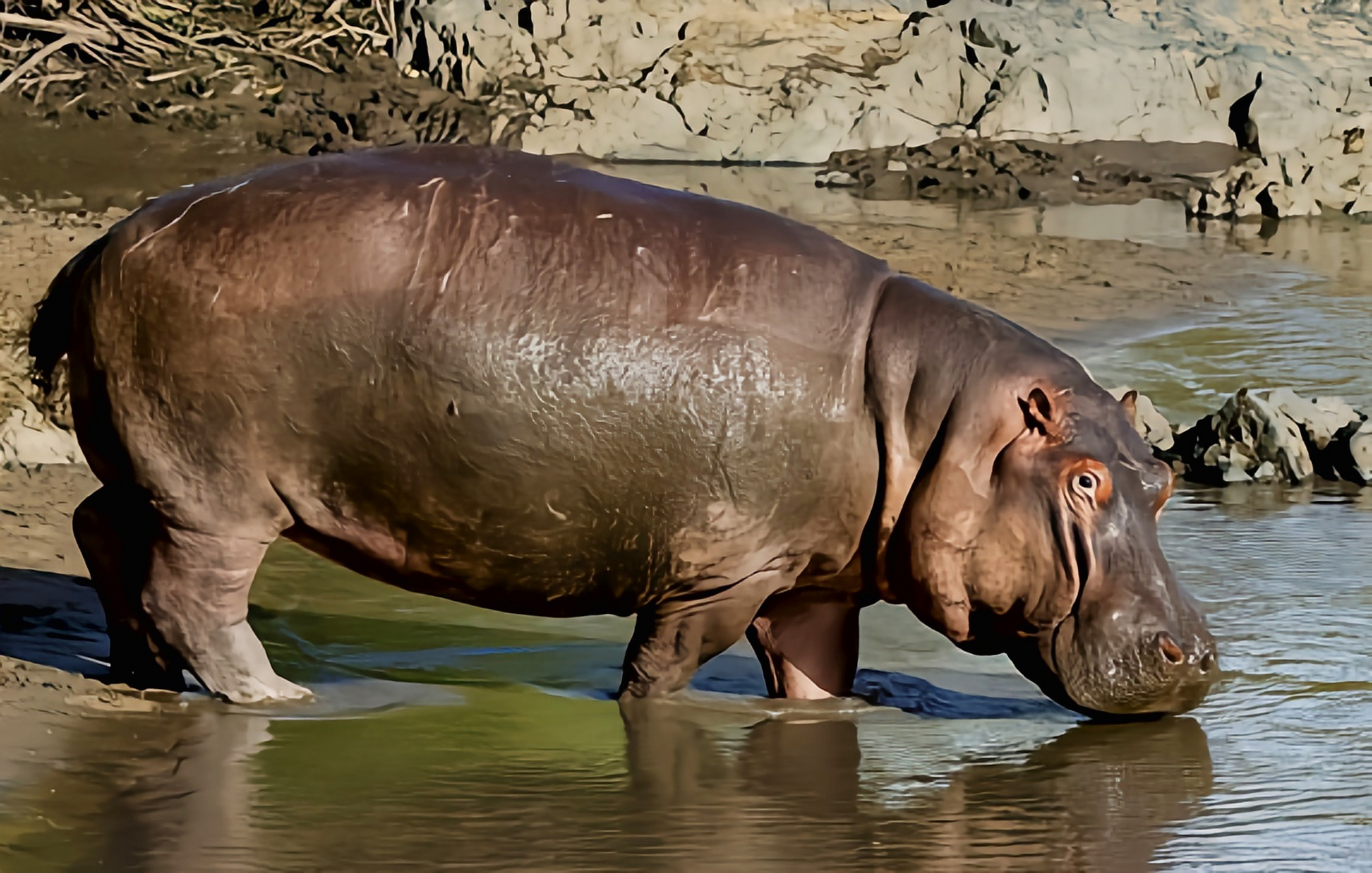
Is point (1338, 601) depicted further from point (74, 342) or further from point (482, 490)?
point (74, 342)

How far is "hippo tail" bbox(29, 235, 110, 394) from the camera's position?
4332mm

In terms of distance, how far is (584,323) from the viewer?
4.19 meters

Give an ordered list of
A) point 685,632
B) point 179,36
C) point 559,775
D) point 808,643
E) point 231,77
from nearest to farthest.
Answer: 1. point 559,775
2. point 685,632
3. point 808,643
4. point 231,77
5. point 179,36

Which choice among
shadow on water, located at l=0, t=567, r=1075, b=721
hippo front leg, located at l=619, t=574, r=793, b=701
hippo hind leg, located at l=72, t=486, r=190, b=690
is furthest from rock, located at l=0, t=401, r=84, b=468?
hippo front leg, located at l=619, t=574, r=793, b=701

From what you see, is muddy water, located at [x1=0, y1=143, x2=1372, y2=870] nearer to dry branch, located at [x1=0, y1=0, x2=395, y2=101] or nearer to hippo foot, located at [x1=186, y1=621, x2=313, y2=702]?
hippo foot, located at [x1=186, y1=621, x2=313, y2=702]

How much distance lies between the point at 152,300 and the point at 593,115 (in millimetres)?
9805

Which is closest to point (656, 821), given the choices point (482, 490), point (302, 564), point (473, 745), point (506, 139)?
point (473, 745)

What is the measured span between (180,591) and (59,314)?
2.26 feet

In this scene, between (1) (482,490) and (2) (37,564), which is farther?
(2) (37,564)

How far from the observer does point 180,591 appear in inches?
167

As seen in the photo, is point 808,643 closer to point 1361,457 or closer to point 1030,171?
point 1361,457

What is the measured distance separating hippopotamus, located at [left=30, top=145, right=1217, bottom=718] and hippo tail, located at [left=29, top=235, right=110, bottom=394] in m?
0.01

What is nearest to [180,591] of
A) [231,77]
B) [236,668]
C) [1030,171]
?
[236,668]

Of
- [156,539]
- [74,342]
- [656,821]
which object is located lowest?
[656,821]
